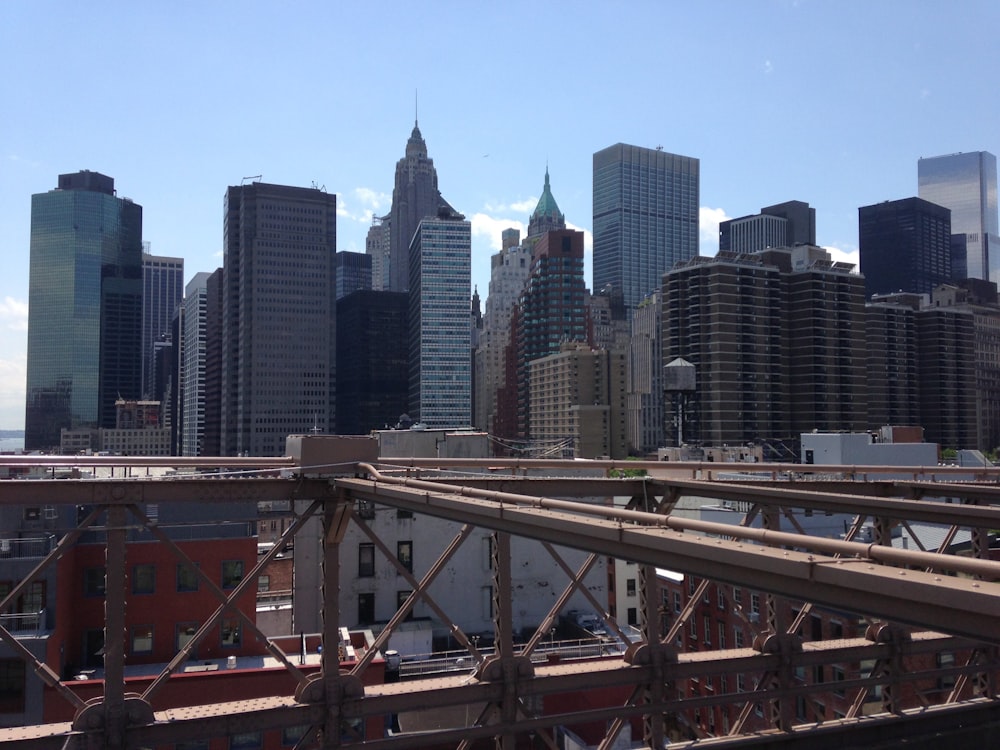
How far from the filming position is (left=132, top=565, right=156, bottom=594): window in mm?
27312

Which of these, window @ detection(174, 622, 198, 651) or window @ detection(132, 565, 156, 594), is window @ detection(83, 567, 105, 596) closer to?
window @ detection(132, 565, 156, 594)

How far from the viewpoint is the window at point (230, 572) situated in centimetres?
2917

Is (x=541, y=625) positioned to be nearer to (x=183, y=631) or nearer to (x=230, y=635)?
(x=230, y=635)

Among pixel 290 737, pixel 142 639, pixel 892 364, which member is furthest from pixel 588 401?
pixel 290 737

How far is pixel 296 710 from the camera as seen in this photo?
1065 centimetres

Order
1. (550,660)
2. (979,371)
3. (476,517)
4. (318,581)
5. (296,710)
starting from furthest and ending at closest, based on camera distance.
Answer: (979,371)
(318,581)
(550,660)
(296,710)
(476,517)

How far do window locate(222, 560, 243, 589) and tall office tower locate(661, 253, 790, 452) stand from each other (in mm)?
104601

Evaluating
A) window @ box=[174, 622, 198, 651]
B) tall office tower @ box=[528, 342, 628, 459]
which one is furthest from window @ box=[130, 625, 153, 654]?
tall office tower @ box=[528, 342, 628, 459]

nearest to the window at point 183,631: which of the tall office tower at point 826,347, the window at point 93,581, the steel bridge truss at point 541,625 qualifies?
the window at point 93,581

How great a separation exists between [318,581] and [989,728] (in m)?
28.0

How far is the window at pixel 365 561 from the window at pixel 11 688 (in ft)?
55.2

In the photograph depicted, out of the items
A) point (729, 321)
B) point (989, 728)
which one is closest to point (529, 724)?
point (989, 728)

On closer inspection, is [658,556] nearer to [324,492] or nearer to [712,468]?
[324,492]

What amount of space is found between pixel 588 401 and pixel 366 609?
446 feet
